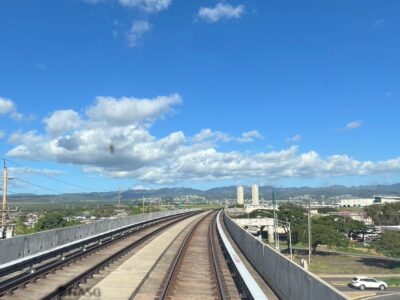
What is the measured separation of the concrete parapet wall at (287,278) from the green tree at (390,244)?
6558cm

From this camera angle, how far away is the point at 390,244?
7906 centimetres

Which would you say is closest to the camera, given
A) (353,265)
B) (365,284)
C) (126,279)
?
(126,279)

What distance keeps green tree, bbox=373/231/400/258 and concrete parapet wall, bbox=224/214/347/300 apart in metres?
65.6

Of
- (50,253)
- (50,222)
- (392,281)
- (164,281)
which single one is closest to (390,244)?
(392,281)

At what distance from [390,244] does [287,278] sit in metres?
74.1

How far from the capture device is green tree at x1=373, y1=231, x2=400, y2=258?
7825 cm

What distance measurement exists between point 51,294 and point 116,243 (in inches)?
765

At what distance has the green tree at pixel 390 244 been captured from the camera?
78.2 m

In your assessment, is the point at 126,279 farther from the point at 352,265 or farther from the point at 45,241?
the point at 352,265

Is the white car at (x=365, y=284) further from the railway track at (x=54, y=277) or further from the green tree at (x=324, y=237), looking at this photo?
the green tree at (x=324, y=237)

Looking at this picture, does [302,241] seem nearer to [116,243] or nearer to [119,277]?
[116,243]

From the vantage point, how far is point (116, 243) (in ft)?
103

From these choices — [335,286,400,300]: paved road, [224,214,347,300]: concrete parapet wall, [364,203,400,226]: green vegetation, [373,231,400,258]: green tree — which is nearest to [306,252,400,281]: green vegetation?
[373,231,400,258]: green tree

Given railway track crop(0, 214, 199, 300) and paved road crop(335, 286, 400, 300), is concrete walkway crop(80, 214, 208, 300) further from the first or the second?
paved road crop(335, 286, 400, 300)
